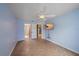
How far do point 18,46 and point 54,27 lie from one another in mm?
629

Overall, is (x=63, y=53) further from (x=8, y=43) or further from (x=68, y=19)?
(x=8, y=43)

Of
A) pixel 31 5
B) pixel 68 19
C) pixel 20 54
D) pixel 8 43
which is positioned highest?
pixel 31 5

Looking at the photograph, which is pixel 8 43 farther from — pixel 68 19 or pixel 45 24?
pixel 68 19

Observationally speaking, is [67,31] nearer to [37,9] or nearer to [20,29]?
[37,9]

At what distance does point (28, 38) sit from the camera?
184 cm

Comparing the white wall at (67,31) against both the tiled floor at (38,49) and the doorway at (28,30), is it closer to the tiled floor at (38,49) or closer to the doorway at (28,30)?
the tiled floor at (38,49)

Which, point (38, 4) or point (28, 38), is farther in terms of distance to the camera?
point (28, 38)

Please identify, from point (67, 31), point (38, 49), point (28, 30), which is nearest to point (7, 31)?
point (28, 30)

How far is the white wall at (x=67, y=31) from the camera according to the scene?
1.72m

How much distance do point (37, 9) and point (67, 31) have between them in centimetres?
56

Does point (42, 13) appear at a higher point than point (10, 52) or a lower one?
higher

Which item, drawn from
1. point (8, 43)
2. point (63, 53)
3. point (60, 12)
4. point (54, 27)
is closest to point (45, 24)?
point (54, 27)

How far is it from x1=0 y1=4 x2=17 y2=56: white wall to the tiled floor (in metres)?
0.11

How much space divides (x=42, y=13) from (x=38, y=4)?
15 cm
